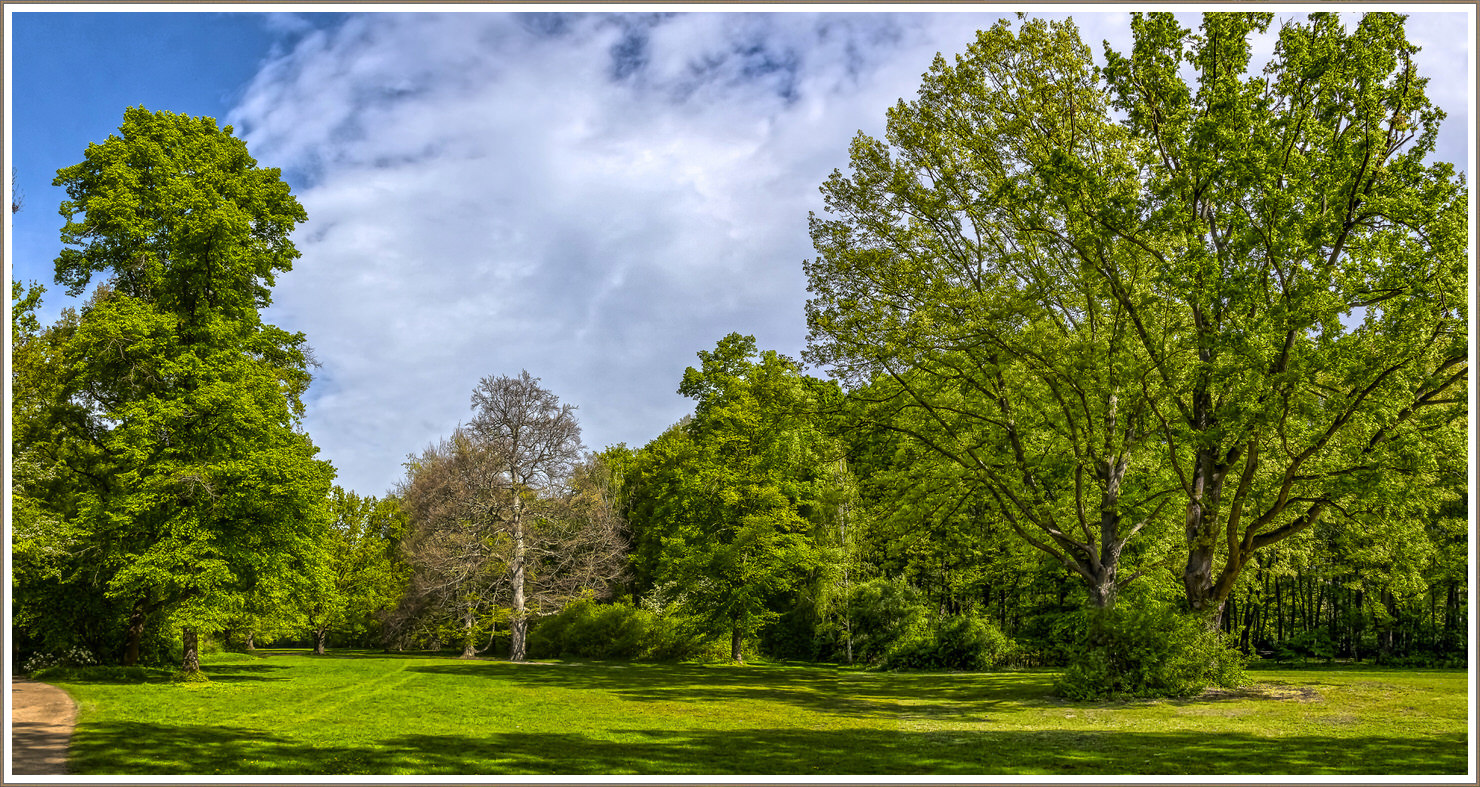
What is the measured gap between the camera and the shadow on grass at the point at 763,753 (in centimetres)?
1004

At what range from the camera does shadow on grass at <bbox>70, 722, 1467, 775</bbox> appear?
10038mm

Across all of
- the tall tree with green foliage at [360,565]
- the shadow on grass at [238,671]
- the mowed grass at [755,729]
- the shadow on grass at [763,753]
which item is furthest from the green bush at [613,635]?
the shadow on grass at [763,753]

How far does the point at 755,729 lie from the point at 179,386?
61.8ft

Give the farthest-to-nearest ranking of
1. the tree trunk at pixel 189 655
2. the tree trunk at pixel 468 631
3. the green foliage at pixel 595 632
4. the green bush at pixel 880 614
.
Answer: the green foliage at pixel 595 632
the tree trunk at pixel 468 631
the green bush at pixel 880 614
the tree trunk at pixel 189 655

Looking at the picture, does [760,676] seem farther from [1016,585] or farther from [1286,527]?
[1016,585]

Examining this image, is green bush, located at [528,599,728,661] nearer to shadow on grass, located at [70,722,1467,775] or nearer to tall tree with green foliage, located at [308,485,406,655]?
tall tree with green foliage, located at [308,485,406,655]

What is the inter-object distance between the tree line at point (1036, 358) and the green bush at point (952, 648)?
0.12 m

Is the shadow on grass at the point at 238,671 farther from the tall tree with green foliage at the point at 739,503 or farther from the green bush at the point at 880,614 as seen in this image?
the green bush at the point at 880,614

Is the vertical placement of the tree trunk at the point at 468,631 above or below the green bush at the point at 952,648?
below

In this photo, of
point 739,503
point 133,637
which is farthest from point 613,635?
point 133,637

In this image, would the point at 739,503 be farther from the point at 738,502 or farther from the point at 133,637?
the point at 133,637

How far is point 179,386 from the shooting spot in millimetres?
23656

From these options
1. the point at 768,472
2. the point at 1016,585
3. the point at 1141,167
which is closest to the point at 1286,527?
the point at 1141,167

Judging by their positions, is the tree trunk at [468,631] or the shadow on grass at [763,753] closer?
the shadow on grass at [763,753]
